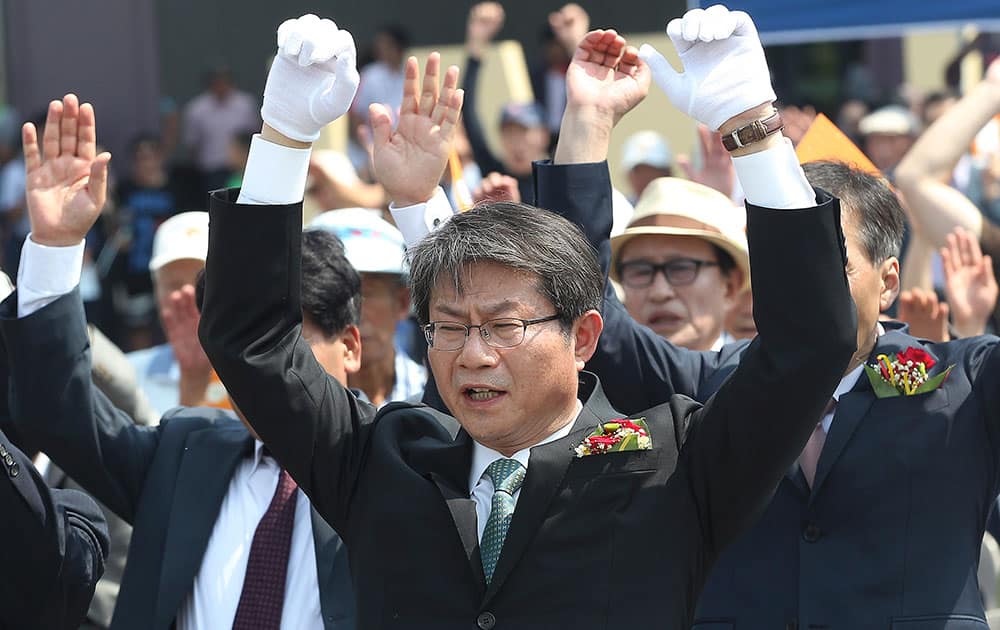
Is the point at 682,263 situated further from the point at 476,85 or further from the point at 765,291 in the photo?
the point at 476,85

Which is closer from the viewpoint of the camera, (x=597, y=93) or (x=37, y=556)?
(x=37, y=556)

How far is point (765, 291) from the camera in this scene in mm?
2836

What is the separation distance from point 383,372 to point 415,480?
1.91 meters

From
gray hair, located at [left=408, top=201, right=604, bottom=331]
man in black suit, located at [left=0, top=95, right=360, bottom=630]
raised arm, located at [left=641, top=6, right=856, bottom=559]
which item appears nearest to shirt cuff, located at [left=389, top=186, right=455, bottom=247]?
man in black suit, located at [left=0, top=95, right=360, bottom=630]

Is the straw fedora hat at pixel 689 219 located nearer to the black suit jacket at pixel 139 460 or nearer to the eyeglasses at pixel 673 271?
the eyeglasses at pixel 673 271

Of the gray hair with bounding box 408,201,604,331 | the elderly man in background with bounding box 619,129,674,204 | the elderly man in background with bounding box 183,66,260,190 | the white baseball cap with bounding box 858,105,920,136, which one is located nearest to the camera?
the gray hair with bounding box 408,201,604,331

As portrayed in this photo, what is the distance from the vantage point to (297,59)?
2965mm

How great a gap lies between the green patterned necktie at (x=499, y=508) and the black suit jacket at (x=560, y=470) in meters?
0.03

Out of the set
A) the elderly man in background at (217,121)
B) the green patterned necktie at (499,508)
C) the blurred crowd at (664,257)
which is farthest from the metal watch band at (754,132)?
the elderly man in background at (217,121)

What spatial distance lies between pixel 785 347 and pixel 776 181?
29 cm

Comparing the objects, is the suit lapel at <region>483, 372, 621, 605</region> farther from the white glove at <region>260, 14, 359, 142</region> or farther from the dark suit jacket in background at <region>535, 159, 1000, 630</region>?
the white glove at <region>260, 14, 359, 142</region>

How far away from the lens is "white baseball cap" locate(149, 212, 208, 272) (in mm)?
5680

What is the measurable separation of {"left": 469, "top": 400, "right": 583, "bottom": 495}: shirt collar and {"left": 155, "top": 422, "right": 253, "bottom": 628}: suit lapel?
2.96ft

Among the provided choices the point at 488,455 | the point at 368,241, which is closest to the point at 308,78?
the point at 488,455
